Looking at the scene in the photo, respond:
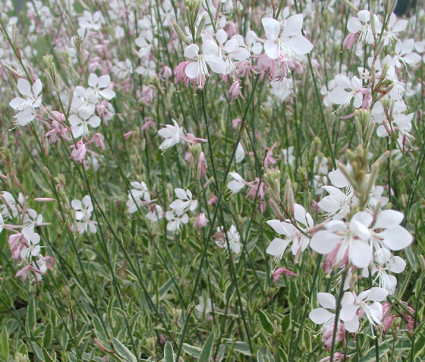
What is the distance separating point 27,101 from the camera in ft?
5.13

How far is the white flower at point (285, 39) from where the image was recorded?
1.24m

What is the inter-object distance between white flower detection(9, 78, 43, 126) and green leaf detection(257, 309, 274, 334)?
960 mm

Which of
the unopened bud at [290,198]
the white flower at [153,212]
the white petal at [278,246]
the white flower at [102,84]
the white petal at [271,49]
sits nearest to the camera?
the unopened bud at [290,198]

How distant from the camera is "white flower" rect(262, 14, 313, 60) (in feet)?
4.06

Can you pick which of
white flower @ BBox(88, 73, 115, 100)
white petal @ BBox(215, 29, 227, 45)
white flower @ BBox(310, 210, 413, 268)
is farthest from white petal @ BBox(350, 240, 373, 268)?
white flower @ BBox(88, 73, 115, 100)

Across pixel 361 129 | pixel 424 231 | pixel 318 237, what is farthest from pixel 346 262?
pixel 424 231

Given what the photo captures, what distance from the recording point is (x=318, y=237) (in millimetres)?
821

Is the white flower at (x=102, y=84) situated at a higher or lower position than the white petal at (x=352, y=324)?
higher

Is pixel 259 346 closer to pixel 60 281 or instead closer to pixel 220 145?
pixel 60 281

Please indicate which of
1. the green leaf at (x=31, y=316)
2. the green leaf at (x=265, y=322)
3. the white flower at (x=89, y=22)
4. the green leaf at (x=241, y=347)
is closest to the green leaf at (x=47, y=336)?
the green leaf at (x=31, y=316)

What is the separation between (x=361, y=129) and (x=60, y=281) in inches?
73.0

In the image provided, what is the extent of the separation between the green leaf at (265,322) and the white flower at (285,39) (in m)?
0.87

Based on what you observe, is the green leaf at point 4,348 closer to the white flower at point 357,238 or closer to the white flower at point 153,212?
the white flower at point 153,212

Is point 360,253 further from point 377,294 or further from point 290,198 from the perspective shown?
point 377,294
